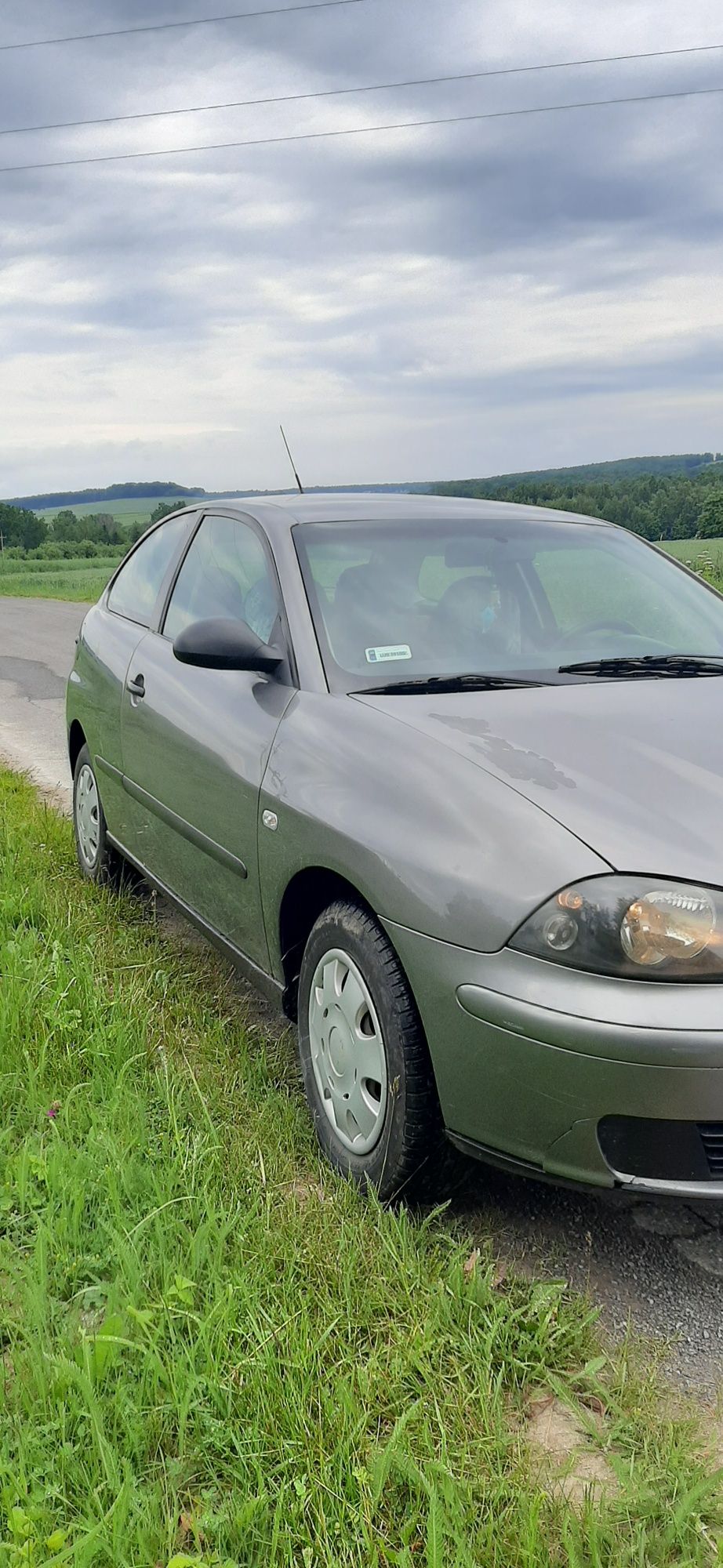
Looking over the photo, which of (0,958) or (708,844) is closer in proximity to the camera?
(708,844)

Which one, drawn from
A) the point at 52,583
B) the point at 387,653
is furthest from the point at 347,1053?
the point at 52,583

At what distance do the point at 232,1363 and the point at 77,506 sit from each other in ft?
242

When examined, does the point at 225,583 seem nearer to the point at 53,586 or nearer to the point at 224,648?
the point at 224,648

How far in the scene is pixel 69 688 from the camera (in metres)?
5.01

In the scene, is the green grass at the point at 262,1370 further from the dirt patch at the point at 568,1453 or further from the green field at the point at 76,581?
the green field at the point at 76,581

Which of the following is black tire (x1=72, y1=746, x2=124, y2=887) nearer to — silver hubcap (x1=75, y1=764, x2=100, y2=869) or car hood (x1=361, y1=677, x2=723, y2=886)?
silver hubcap (x1=75, y1=764, x2=100, y2=869)

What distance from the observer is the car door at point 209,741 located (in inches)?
117

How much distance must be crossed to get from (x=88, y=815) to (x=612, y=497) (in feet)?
10.4

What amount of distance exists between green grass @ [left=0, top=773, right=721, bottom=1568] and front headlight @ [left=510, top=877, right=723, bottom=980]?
669 millimetres

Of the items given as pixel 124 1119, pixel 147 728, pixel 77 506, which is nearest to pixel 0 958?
pixel 147 728

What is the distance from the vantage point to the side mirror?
290cm

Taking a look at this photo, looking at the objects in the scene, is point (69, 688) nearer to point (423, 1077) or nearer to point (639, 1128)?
point (423, 1077)

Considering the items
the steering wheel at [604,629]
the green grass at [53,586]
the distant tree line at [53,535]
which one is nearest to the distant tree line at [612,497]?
the steering wheel at [604,629]

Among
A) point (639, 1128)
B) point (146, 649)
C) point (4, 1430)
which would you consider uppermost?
point (146, 649)
